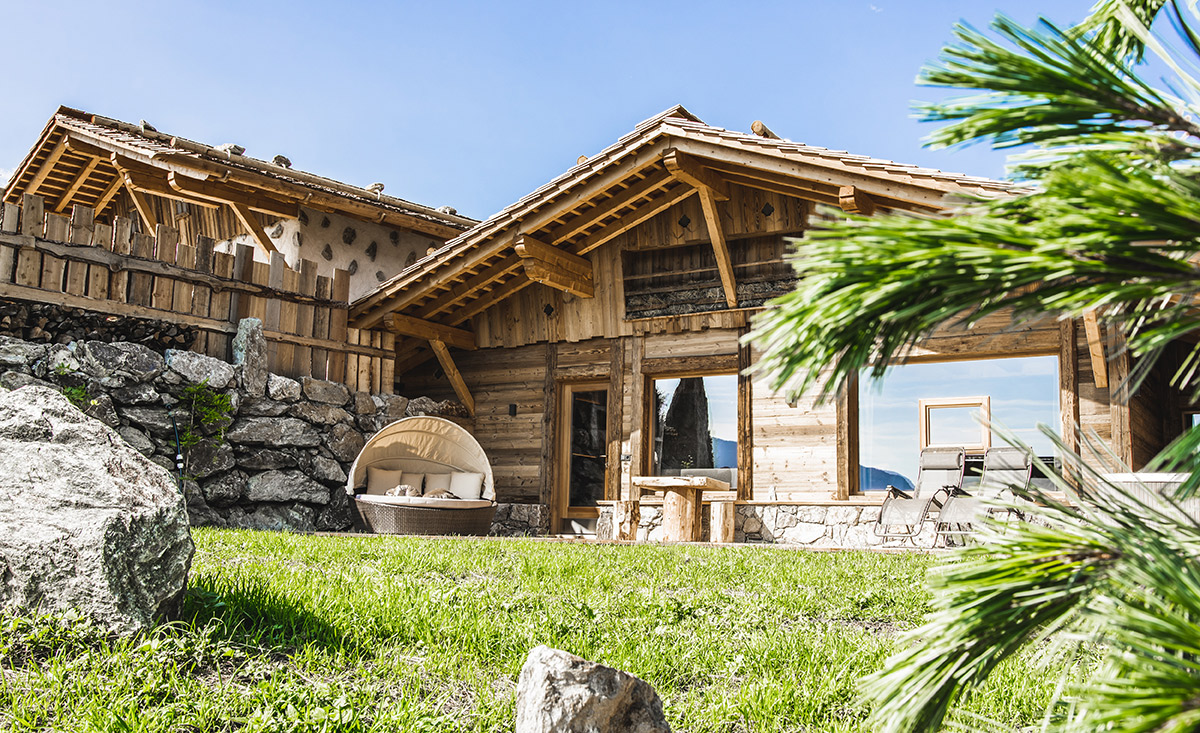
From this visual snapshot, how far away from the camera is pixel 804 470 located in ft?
35.0

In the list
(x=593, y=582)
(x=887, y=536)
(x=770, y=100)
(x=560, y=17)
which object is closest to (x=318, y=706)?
(x=593, y=582)

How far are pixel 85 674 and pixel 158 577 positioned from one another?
452 millimetres

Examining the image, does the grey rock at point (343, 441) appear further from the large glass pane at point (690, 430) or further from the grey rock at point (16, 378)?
the large glass pane at point (690, 430)

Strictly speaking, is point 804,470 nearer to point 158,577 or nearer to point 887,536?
point 887,536

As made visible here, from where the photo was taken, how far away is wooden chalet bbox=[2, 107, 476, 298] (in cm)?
1120

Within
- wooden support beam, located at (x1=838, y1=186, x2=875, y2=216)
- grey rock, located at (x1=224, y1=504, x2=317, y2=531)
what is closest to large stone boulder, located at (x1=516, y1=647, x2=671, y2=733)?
wooden support beam, located at (x1=838, y1=186, x2=875, y2=216)

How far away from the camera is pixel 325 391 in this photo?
36.1 ft

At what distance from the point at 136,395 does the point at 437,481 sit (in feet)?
11.9

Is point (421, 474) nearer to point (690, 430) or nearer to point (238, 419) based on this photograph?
point (238, 419)

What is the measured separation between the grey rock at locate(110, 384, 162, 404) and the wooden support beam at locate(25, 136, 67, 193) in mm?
5485

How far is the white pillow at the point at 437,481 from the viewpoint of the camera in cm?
1130

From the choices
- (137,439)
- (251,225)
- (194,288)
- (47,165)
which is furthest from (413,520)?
(47,165)

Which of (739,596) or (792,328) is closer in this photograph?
(792,328)

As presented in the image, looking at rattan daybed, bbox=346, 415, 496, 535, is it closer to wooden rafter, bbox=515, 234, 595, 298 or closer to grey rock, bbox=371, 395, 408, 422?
grey rock, bbox=371, 395, 408, 422
